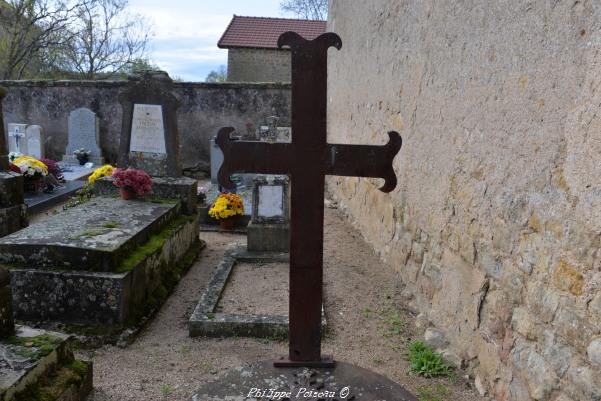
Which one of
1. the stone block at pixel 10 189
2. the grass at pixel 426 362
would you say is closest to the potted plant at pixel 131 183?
the stone block at pixel 10 189

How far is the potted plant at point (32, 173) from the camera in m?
7.51

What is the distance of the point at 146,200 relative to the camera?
5.43 metres

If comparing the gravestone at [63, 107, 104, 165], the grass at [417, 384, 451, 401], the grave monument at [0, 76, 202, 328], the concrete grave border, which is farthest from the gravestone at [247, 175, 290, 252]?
the gravestone at [63, 107, 104, 165]

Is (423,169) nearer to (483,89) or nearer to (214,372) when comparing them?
(483,89)

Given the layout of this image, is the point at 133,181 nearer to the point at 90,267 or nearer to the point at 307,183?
the point at 90,267

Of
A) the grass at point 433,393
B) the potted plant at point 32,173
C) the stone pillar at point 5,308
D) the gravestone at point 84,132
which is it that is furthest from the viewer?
the gravestone at point 84,132

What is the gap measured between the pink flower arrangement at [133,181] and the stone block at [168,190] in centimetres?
35

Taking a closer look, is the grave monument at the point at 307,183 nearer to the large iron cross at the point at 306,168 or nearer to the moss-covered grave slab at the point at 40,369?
the large iron cross at the point at 306,168

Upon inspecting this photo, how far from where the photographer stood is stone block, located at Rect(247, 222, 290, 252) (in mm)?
5555

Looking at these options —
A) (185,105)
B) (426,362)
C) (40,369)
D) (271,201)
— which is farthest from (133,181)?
(185,105)

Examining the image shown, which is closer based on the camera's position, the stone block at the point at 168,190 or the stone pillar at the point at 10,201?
the stone pillar at the point at 10,201

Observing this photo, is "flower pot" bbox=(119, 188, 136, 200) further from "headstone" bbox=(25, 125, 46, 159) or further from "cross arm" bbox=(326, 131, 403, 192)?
"headstone" bbox=(25, 125, 46, 159)

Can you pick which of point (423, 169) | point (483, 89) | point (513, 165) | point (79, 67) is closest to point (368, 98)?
point (423, 169)

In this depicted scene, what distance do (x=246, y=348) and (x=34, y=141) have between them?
9.61 metres
